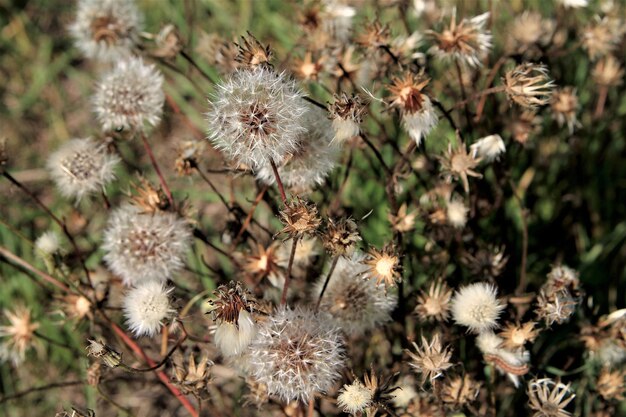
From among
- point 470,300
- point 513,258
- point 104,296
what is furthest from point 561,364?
point 104,296

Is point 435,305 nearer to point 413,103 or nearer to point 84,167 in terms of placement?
point 413,103

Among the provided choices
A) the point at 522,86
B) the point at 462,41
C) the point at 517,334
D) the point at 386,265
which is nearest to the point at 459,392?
the point at 517,334

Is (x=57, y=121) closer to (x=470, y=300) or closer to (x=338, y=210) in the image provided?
(x=338, y=210)

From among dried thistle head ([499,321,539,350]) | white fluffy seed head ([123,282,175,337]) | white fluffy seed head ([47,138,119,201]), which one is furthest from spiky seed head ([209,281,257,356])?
white fluffy seed head ([47,138,119,201])

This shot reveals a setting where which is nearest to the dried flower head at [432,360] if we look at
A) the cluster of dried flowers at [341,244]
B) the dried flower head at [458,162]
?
the cluster of dried flowers at [341,244]

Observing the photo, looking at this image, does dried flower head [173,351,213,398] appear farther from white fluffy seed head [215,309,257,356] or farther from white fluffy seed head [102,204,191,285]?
white fluffy seed head [102,204,191,285]

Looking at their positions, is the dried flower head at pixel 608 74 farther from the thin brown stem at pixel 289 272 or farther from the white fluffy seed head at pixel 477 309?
the thin brown stem at pixel 289 272
